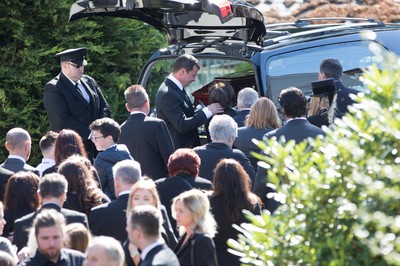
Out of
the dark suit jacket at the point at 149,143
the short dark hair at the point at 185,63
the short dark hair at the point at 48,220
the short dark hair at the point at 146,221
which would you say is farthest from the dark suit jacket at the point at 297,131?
the short dark hair at the point at 48,220

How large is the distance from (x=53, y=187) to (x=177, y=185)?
1208mm

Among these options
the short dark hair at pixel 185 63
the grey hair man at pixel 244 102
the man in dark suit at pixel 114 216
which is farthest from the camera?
the short dark hair at pixel 185 63

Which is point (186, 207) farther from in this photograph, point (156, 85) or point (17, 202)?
point (156, 85)

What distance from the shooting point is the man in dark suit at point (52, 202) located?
6.86 metres

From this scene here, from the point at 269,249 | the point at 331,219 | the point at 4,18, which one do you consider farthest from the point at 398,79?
the point at 4,18

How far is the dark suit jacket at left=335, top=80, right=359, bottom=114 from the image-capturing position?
9.10 m

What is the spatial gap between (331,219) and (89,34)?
7.97 m

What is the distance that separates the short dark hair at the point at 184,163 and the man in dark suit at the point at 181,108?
1.94 m

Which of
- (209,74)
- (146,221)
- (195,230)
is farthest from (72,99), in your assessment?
(209,74)

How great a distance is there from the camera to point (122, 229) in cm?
713

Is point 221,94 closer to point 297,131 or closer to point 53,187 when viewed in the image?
point 297,131

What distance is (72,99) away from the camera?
32.4 feet

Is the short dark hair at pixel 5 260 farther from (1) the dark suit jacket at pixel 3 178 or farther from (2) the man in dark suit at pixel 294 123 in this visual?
(2) the man in dark suit at pixel 294 123

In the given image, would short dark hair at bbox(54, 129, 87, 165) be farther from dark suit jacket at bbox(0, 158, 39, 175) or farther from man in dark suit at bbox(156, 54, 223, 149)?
man in dark suit at bbox(156, 54, 223, 149)
